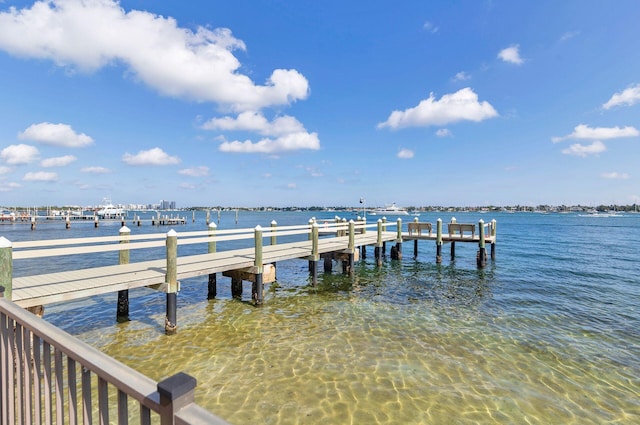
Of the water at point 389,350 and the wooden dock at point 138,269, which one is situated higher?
the wooden dock at point 138,269

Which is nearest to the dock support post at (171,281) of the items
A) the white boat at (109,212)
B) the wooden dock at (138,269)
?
the wooden dock at (138,269)

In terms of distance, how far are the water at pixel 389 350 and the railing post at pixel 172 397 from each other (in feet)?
15.3

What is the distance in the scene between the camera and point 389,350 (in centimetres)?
819

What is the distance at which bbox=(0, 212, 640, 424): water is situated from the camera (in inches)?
236

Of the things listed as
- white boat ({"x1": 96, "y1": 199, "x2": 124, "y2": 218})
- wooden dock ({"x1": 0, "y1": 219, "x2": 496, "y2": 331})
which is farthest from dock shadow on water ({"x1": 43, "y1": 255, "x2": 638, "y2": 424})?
white boat ({"x1": 96, "y1": 199, "x2": 124, "y2": 218})

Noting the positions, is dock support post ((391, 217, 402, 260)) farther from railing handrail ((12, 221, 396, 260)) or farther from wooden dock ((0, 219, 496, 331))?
wooden dock ((0, 219, 496, 331))

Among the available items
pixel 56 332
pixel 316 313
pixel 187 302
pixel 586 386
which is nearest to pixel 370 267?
pixel 316 313

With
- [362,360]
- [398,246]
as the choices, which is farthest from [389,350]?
[398,246]

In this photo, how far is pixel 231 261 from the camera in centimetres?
1176

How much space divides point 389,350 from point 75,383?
7154mm

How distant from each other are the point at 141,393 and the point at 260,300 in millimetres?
10340

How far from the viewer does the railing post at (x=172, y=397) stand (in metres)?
1.53

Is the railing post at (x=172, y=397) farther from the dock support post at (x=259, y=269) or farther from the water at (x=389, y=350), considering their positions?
the dock support post at (x=259, y=269)

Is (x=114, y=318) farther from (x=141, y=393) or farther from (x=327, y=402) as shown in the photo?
(x=141, y=393)
